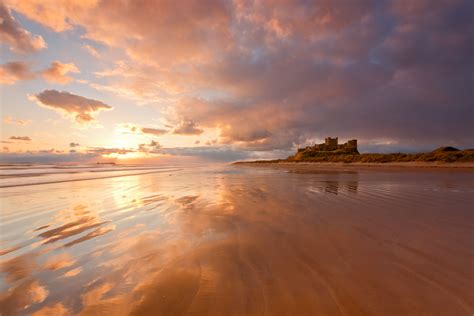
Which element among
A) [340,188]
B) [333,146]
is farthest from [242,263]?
[333,146]

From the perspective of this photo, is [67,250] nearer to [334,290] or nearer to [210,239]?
[210,239]

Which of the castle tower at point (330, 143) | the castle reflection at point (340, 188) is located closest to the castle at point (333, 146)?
the castle tower at point (330, 143)

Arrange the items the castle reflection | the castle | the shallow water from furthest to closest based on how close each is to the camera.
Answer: the castle → the castle reflection → the shallow water

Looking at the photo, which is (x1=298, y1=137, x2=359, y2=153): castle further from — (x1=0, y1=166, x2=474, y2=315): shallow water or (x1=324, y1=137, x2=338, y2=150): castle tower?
(x1=0, y1=166, x2=474, y2=315): shallow water

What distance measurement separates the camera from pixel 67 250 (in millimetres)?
3225

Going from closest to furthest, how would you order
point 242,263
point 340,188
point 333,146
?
point 242,263 < point 340,188 < point 333,146

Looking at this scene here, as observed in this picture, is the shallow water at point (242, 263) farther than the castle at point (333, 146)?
No

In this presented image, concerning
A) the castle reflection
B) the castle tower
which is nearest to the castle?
the castle tower

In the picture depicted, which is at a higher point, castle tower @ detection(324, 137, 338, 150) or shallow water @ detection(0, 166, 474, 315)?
castle tower @ detection(324, 137, 338, 150)

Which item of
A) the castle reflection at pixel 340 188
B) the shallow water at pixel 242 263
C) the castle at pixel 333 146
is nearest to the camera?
the shallow water at pixel 242 263

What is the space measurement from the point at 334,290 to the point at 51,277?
3.21 meters

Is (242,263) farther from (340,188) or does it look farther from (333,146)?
(333,146)

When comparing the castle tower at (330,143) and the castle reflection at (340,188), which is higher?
the castle tower at (330,143)

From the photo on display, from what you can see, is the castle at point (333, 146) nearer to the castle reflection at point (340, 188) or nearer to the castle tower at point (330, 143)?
the castle tower at point (330, 143)
